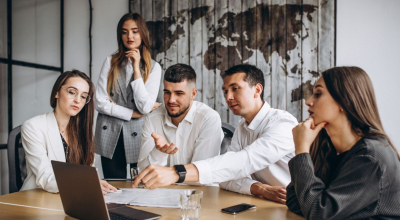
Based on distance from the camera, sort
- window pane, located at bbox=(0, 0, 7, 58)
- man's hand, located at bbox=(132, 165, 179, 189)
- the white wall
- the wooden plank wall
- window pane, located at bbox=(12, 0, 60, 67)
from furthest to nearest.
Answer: window pane, located at bbox=(12, 0, 60, 67) < window pane, located at bbox=(0, 0, 7, 58) < the wooden plank wall < the white wall < man's hand, located at bbox=(132, 165, 179, 189)

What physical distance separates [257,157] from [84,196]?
2.84 ft

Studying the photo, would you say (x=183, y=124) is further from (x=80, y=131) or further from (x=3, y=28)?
(x=3, y=28)

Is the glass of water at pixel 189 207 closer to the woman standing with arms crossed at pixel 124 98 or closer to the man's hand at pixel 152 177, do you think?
the man's hand at pixel 152 177

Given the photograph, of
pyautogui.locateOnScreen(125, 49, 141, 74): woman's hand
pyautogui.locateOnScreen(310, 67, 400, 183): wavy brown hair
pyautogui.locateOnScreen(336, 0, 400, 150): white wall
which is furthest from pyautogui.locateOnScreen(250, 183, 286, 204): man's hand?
pyautogui.locateOnScreen(336, 0, 400, 150): white wall

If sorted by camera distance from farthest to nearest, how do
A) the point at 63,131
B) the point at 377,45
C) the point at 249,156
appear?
the point at 377,45 → the point at 63,131 → the point at 249,156

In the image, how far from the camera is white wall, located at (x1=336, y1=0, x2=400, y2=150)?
9.89 ft

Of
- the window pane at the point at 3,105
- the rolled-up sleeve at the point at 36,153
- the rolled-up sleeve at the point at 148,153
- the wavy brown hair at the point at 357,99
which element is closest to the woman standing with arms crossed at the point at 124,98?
the rolled-up sleeve at the point at 148,153

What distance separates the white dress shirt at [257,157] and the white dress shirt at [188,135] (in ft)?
0.62

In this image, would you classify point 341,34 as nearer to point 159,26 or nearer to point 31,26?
point 159,26

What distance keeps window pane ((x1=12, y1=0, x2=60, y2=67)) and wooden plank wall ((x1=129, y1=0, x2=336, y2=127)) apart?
3.42ft

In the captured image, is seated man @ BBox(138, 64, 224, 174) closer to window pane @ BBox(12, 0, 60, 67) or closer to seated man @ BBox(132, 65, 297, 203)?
seated man @ BBox(132, 65, 297, 203)

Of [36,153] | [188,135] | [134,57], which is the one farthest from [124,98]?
[36,153]

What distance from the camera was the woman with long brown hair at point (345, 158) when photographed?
1.14 metres

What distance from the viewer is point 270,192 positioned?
59.9 inches
